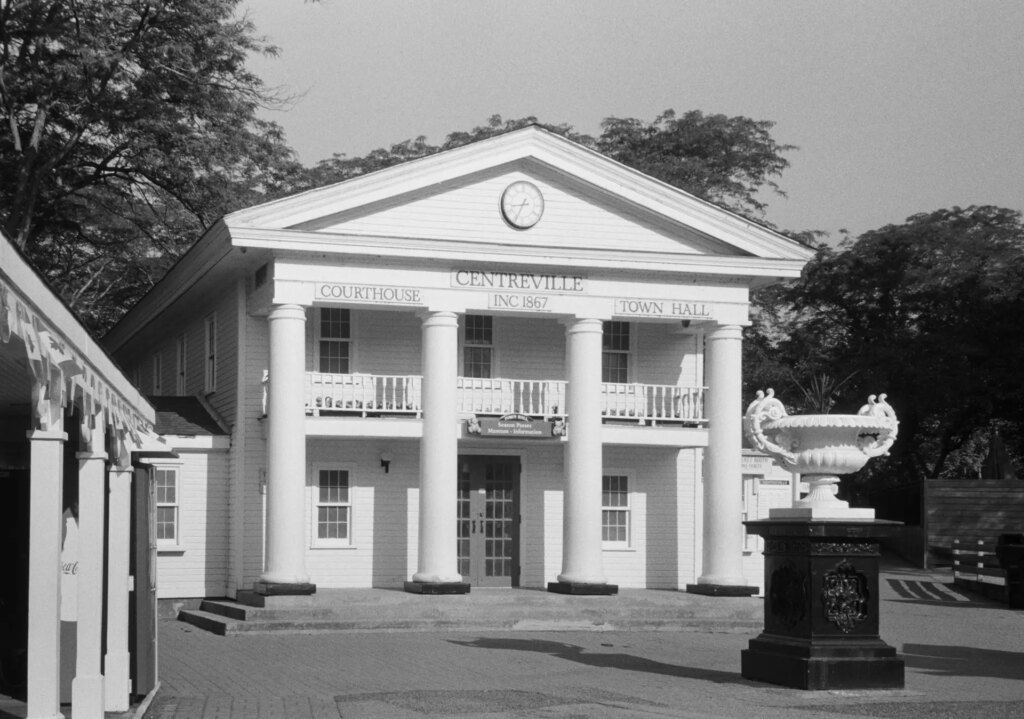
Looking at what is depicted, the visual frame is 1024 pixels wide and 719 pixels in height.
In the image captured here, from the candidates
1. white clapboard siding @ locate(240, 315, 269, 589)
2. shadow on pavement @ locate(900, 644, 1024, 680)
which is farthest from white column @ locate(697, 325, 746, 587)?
white clapboard siding @ locate(240, 315, 269, 589)

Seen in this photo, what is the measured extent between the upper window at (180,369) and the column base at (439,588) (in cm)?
937

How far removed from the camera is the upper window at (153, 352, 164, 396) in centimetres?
3636

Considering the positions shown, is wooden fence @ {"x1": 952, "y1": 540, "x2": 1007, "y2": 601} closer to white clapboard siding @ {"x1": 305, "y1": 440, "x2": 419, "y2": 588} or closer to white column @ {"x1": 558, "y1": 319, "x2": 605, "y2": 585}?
white column @ {"x1": 558, "y1": 319, "x2": 605, "y2": 585}

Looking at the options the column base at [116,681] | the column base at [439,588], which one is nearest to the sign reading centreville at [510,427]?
the column base at [439,588]

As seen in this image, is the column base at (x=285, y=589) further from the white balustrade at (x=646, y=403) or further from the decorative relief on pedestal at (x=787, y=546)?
the decorative relief on pedestal at (x=787, y=546)

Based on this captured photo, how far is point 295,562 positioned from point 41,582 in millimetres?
15538

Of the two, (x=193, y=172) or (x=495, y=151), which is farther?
(x=193, y=172)

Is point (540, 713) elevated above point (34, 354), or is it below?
below

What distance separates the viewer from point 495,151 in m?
26.6

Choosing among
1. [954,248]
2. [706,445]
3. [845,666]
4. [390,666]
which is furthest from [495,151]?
[954,248]

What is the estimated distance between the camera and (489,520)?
2873cm

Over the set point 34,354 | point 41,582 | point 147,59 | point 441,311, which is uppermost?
point 147,59

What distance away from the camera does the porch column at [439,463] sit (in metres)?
25.7

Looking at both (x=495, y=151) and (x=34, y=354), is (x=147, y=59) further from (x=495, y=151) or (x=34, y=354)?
(x=34, y=354)
